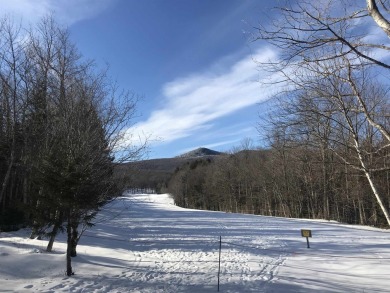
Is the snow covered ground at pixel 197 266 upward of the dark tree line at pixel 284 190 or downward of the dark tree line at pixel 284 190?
downward

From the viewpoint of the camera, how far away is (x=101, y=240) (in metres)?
14.7

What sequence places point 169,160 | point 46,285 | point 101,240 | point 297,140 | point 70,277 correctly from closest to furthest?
point 297,140
point 46,285
point 70,277
point 101,240
point 169,160

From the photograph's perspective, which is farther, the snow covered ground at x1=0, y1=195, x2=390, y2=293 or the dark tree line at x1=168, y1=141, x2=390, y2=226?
the dark tree line at x1=168, y1=141, x2=390, y2=226

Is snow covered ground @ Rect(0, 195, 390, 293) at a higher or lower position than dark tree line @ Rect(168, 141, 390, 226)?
lower

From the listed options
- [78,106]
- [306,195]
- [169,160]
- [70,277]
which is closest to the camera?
[70,277]

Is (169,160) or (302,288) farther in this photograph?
(169,160)

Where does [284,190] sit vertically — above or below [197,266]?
above

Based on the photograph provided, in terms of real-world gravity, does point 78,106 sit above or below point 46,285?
above

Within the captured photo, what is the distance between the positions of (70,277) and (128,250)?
4756mm

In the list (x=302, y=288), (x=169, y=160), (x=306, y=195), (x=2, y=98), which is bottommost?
(x=302, y=288)

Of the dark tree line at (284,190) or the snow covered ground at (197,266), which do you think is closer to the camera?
the snow covered ground at (197,266)

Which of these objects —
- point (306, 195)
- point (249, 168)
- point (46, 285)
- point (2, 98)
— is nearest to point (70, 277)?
point (46, 285)

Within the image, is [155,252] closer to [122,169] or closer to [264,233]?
[122,169]

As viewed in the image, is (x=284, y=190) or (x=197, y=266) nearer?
(x=197, y=266)
